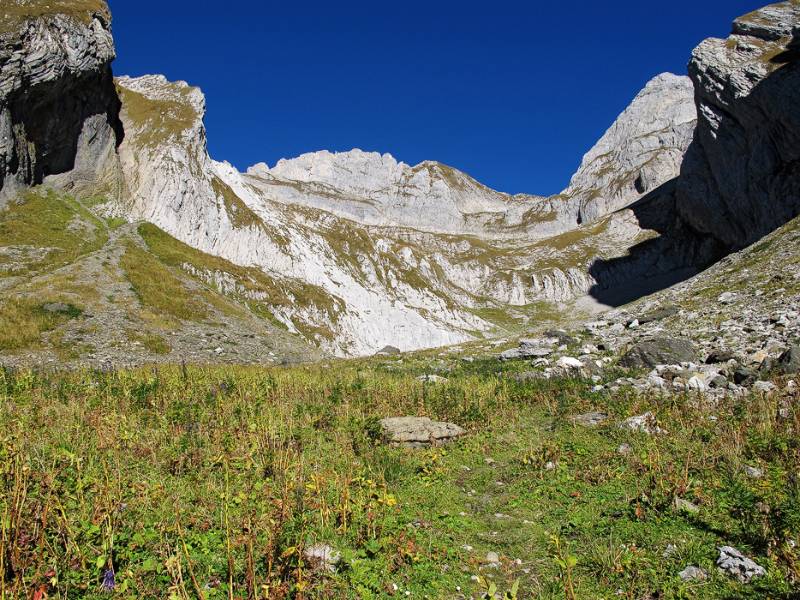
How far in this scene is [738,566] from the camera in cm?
566

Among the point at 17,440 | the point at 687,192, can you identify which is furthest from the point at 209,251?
the point at 687,192

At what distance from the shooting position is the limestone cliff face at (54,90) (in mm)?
47094

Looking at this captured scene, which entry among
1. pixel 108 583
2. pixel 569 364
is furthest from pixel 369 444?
pixel 569 364

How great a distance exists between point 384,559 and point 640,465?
19.9 feet

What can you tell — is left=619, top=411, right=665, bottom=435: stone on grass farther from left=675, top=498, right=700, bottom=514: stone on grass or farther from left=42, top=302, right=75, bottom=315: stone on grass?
left=42, top=302, right=75, bottom=315: stone on grass

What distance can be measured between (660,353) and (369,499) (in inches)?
604

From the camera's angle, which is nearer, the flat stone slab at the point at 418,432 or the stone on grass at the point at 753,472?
the stone on grass at the point at 753,472

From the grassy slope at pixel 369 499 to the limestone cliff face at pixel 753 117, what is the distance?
7590 cm

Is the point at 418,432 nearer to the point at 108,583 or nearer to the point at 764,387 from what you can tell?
the point at 108,583

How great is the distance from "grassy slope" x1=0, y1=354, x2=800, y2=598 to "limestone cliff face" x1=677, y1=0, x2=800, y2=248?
249 ft

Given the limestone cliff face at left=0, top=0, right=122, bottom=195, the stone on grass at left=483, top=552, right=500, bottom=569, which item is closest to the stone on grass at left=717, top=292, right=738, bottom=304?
the stone on grass at left=483, top=552, right=500, bottom=569

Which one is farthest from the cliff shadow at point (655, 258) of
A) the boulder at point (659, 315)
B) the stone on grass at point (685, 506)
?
the stone on grass at point (685, 506)

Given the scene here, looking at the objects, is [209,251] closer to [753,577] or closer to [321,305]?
[321,305]

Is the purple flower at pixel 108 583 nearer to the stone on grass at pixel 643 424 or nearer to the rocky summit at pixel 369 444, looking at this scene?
the rocky summit at pixel 369 444
